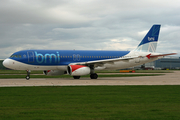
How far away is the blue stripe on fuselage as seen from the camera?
30.6 m

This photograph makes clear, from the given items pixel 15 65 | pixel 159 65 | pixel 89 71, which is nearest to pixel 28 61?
pixel 15 65

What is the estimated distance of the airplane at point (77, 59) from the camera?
99.3ft

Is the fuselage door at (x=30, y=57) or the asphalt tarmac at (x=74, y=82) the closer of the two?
the asphalt tarmac at (x=74, y=82)

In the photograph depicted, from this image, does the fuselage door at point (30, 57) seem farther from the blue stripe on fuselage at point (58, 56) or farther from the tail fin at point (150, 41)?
the tail fin at point (150, 41)

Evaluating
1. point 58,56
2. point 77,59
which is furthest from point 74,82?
point 77,59

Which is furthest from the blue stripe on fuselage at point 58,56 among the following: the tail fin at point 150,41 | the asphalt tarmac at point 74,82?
the tail fin at point 150,41

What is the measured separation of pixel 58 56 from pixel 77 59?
2928 millimetres

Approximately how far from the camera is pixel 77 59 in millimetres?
33094
